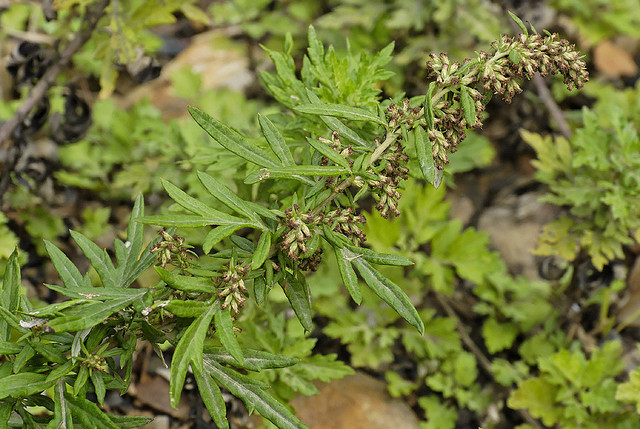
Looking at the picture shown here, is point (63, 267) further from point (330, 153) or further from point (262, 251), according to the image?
point (330, 153)

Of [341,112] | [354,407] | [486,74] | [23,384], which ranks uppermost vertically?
[486,74]

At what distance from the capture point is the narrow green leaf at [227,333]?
152 cm

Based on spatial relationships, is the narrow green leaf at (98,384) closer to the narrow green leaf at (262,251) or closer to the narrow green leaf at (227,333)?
the narrow green leaf at (227,333)

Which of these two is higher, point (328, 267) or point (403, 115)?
point (403, 115)

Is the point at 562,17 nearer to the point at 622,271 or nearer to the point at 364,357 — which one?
the point at 622,271

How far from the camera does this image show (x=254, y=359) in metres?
1.75

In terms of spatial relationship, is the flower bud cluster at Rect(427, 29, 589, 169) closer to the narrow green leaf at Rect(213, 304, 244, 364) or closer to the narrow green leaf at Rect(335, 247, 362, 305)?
the narrow green leaf at Rect(335, 247, 362, 305)

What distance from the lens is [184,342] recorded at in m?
1.53

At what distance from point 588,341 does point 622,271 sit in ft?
1.67

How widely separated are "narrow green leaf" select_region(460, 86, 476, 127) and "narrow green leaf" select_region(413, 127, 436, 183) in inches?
5.4

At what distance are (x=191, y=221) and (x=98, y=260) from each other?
18.0 inches

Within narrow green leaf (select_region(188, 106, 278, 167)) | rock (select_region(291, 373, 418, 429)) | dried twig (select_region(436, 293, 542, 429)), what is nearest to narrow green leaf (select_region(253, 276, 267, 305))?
narrow green leaf (select_region(188, 106, 278, 167))

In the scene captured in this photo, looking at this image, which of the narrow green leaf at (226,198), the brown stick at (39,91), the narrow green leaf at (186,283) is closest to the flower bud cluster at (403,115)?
the narrow green leaf at (226,198)

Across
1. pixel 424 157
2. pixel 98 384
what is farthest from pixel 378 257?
pixel 98 384
